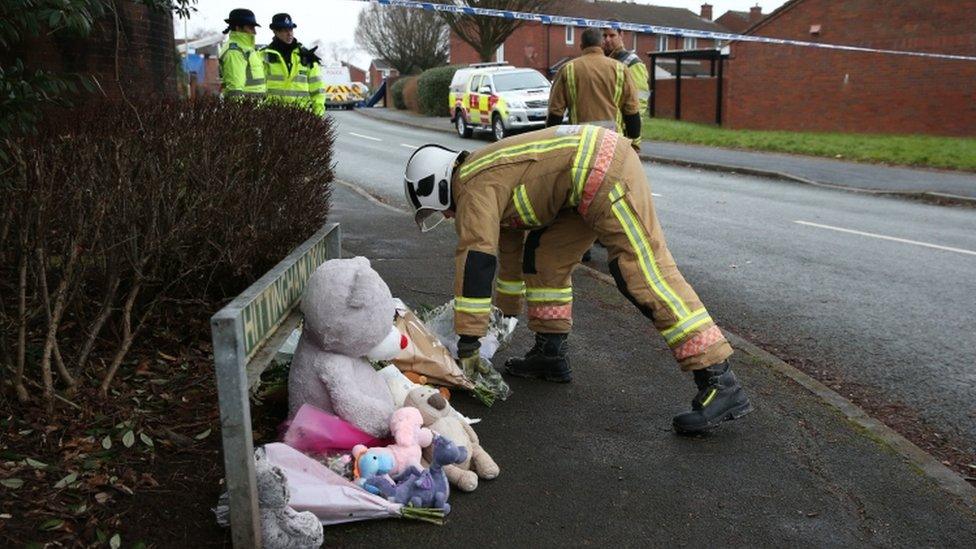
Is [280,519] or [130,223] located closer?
[280,519]

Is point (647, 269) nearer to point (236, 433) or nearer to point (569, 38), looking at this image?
point (236, 433)

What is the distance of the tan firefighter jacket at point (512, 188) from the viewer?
12.7 feet

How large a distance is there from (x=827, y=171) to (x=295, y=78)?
34.4ft

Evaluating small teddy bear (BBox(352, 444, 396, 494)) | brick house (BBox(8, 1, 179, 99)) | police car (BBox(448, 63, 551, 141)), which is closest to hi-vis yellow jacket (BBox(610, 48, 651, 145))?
brick house (BBox(8, 1, 179, 99))

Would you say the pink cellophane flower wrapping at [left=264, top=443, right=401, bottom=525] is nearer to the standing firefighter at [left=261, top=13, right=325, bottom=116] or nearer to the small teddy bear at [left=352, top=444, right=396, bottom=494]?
the small teddy bear at [left=352, top=444, right=396, bottom=494]

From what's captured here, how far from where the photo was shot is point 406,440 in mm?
3291

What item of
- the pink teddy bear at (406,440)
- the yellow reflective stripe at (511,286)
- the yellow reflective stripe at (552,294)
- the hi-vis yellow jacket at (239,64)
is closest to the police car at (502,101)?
the hi-vis yellow jacket at (239,64)

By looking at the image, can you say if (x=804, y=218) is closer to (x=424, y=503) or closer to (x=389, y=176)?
(x=389, y=176)

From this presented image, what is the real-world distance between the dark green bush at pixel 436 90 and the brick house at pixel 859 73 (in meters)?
11.3

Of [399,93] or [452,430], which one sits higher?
[399,93]

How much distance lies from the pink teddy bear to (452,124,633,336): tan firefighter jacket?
66cm

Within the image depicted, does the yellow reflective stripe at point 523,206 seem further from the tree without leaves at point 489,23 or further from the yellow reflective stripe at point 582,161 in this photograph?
the tree without leaves at point 489,23

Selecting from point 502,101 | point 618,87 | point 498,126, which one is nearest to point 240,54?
point 618,87

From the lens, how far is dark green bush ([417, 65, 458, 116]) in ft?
120
